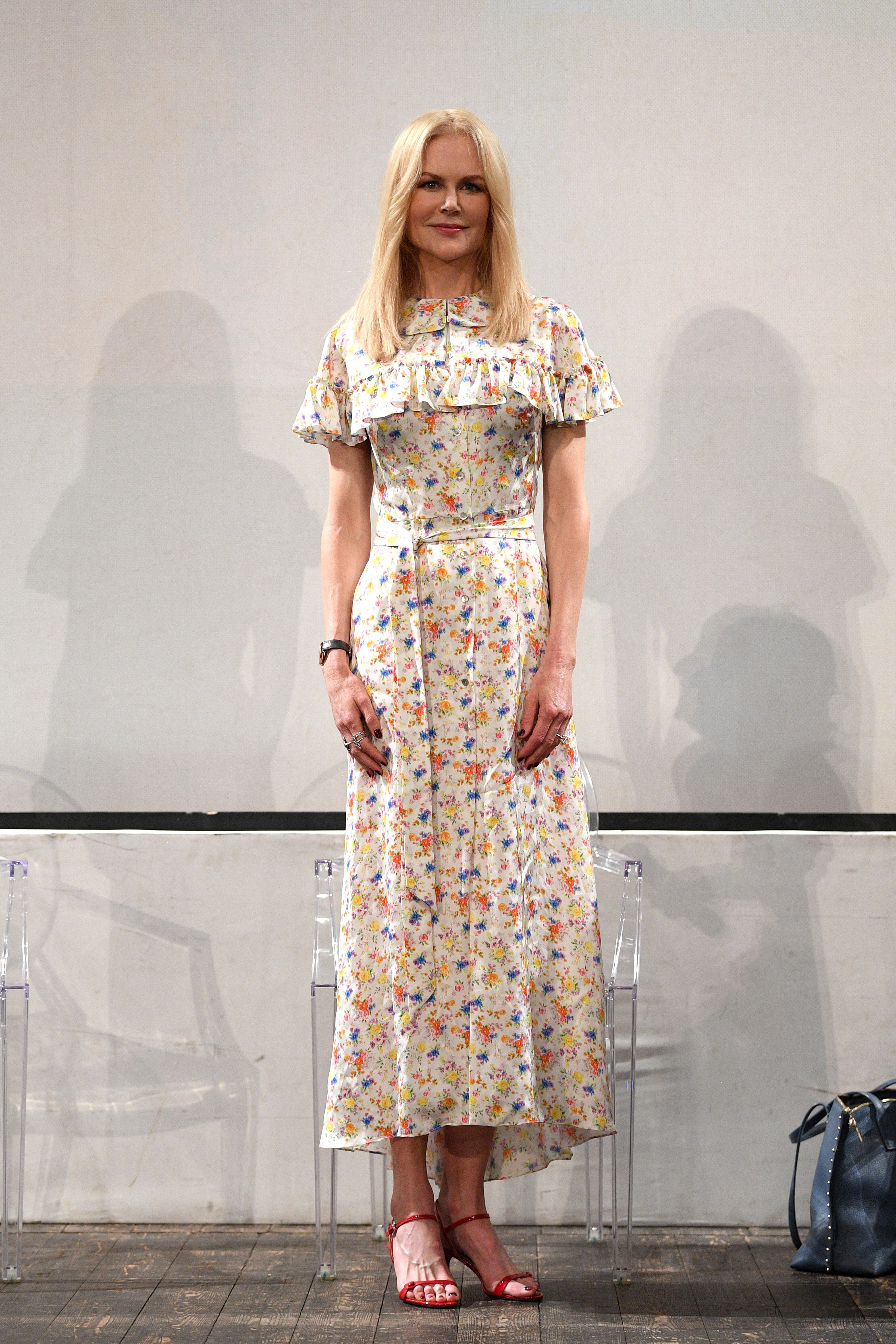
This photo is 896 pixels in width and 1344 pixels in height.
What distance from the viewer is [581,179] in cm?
269

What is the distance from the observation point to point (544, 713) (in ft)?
6.84

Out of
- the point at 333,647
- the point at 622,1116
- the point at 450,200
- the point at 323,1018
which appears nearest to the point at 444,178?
the point at 450,200

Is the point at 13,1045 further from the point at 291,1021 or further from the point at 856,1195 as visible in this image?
the point at 856,1195

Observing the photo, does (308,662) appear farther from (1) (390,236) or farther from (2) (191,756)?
(1) (390,236)

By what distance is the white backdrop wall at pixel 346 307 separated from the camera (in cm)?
268

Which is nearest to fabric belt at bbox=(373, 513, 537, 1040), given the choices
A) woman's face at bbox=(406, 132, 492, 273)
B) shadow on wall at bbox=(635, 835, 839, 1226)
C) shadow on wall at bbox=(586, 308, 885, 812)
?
woman's face at bbox=(406, 132, 492, 273)

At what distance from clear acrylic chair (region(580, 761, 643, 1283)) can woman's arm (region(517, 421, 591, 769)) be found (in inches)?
6.0

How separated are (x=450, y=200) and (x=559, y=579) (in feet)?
1.96

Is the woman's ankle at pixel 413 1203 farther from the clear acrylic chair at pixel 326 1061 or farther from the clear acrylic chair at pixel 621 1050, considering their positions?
the clear acrylic chair at pixel 621 1050

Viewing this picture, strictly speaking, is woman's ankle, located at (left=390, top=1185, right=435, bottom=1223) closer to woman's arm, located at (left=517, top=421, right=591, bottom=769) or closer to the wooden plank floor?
the wooden plank floor

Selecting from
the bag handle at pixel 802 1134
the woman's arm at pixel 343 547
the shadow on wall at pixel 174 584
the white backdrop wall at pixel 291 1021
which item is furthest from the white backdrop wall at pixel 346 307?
the bag handle at pixel 802 1134

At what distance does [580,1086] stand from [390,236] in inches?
52.0

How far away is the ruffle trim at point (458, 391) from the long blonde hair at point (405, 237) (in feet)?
0.16

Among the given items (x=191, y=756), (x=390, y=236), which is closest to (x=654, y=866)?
(x=191, y=756)
